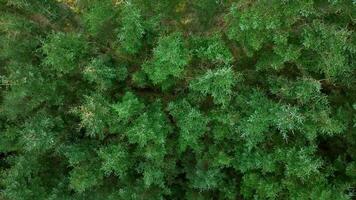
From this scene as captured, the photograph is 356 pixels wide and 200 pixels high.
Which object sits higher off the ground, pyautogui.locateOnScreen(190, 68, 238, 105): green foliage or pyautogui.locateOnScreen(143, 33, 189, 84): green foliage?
pyautogui.locateOnScreen(143, 33, 189, 84): green foliage

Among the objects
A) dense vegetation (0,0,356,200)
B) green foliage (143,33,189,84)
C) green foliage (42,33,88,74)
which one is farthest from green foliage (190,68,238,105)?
green foliage (42,33,88,74)

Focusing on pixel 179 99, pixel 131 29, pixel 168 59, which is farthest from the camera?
pixel 179 99

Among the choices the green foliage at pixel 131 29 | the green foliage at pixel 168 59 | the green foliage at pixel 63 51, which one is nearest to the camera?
the green foliage at pixel 168 59

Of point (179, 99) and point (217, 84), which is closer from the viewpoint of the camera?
point (217, 84)

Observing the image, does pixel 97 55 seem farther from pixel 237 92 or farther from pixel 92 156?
pixel 237 92

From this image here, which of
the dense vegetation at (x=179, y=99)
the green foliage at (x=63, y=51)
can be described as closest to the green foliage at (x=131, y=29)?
the dense vegetation at (x=179, y=99)

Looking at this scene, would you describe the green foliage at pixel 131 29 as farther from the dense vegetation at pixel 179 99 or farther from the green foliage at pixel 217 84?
the green foliage at pixel 217 84

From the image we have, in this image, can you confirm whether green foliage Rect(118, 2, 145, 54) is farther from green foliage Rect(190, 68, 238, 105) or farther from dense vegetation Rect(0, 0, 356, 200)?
green foliage Rect(190, 68, 238, 105)

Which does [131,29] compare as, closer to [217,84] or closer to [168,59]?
[168,59]

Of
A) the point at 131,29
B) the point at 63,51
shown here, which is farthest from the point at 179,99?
the point at 63,51
